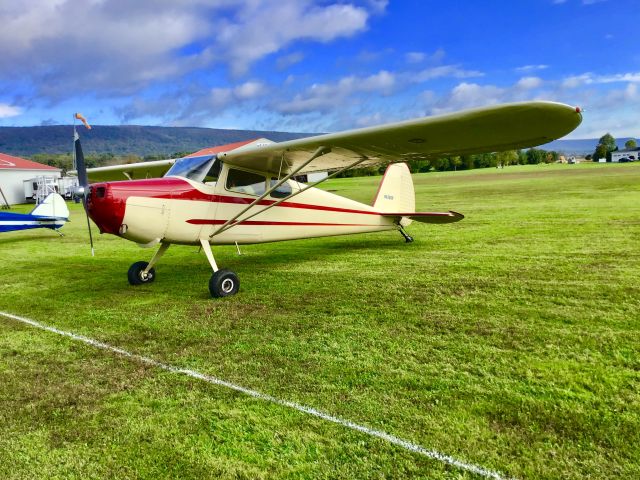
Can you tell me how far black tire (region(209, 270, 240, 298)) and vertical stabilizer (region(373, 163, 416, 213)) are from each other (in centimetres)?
469

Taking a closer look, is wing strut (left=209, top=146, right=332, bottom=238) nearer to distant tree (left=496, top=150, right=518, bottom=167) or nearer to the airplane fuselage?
the airplane fuselage

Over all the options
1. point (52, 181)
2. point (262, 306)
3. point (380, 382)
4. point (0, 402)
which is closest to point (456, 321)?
point (380, 382)

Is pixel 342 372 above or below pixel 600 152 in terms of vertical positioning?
below

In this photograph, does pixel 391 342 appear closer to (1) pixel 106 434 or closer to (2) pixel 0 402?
(1) pixel 106 434

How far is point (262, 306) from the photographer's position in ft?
19.5

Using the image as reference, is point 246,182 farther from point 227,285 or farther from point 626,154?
point 626,154

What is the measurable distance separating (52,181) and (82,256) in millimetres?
46720

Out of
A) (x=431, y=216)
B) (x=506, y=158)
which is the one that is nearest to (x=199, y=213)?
(x=431, y=216)

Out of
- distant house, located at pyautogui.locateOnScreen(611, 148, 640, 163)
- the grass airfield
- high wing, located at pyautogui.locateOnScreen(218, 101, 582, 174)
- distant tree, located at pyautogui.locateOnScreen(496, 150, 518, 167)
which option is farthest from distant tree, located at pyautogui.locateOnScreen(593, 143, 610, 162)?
high wing, located at pyautogui.locateOnScreen(218, 101, 582, 174)

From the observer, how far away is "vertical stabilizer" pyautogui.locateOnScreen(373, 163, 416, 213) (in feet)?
34.2

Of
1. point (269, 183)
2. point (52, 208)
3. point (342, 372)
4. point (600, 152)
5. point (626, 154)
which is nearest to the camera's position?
point (342, 372)

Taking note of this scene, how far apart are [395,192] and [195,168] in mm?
5222

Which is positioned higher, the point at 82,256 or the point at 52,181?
the point at 52,181

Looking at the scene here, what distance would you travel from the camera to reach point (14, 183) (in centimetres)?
5147
